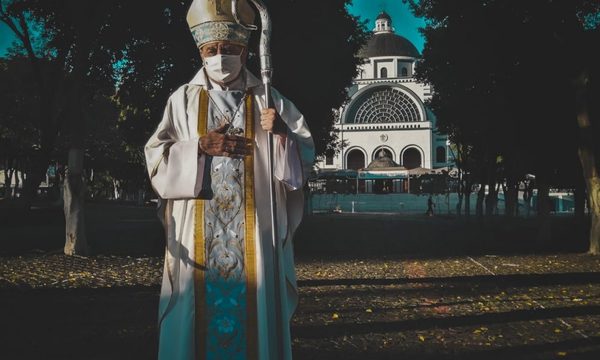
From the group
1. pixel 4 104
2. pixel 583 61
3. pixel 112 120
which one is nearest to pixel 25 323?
pixel 583 61

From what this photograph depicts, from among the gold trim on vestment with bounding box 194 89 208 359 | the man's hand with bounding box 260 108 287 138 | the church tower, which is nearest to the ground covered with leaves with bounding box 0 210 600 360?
the gold trim on vestment with bounding box 194 89 208 359

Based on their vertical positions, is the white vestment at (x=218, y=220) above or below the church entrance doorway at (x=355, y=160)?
below

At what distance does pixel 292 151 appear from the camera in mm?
3680

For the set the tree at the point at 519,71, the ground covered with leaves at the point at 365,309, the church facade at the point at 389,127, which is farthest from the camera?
the church facade at the point at 389,127

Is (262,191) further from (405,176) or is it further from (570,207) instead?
(405,176)

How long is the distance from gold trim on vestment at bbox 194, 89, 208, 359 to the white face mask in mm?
192

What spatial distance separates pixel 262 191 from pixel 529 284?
7594mm

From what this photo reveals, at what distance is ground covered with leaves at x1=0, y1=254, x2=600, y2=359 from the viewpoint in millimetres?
5770

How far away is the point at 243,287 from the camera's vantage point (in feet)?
11.9

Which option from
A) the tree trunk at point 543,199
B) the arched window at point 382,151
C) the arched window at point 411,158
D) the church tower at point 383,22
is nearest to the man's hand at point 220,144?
the tree trunk at point 543,199

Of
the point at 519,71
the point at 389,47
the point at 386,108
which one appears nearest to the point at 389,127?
the point at 386,108

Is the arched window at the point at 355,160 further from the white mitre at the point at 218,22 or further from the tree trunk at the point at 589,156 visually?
the white mitre at the point at 218,22

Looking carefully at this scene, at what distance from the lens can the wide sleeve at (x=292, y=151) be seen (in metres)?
3.66

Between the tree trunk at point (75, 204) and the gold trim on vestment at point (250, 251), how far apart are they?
953cm
